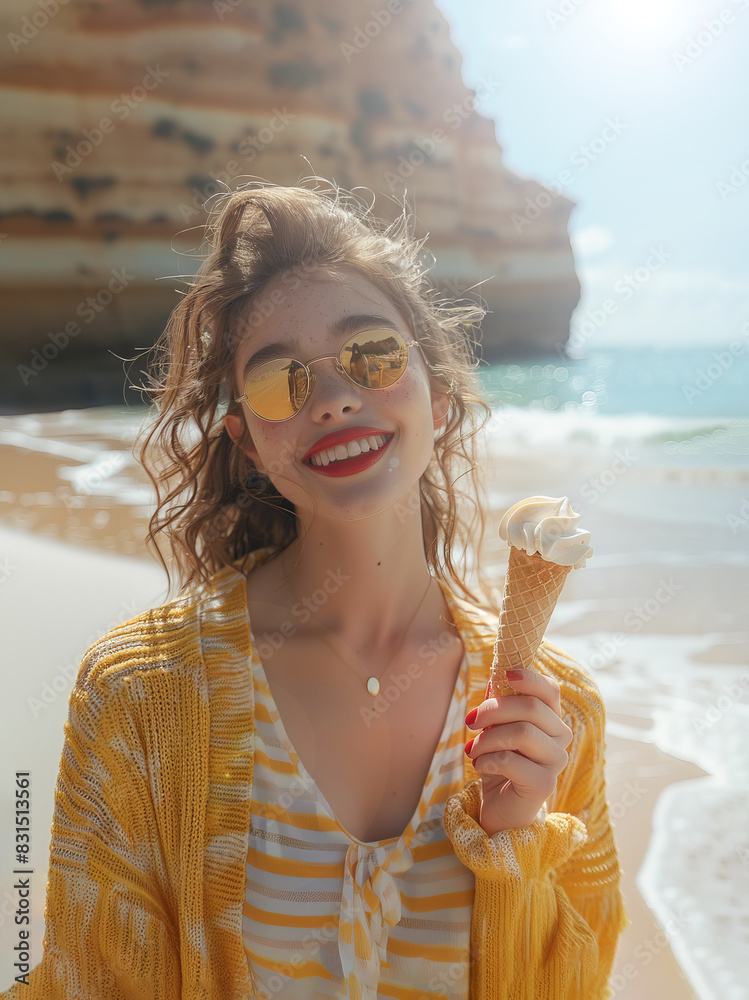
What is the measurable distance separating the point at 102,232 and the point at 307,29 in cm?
1091

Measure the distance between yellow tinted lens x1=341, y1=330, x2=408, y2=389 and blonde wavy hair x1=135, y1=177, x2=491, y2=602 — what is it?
254mm

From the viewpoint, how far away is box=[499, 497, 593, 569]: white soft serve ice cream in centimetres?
164

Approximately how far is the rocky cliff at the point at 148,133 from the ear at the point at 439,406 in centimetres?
1796

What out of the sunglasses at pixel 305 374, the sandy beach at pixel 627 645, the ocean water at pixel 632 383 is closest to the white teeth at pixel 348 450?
the sunglasses at pixel 305 374

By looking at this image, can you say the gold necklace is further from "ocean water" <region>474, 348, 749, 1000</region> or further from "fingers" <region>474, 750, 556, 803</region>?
"ocean water" <region>474, 348, 749, 1000</region>

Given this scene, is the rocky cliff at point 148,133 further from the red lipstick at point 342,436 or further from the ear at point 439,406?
the red lipstick at point 342,436

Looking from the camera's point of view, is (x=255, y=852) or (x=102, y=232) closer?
(x=255, y=852)

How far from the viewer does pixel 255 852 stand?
1752mm

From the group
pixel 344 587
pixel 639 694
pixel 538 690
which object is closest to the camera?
pixel 538 690

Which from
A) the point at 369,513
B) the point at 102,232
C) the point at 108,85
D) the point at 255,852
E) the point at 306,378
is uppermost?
the point at 108,85

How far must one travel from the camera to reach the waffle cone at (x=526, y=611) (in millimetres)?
1730

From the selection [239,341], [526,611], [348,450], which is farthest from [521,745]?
[239,341]

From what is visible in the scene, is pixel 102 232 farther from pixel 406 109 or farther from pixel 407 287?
pixel 407 287

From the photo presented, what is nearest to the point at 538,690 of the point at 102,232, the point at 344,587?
the point at 344,587
